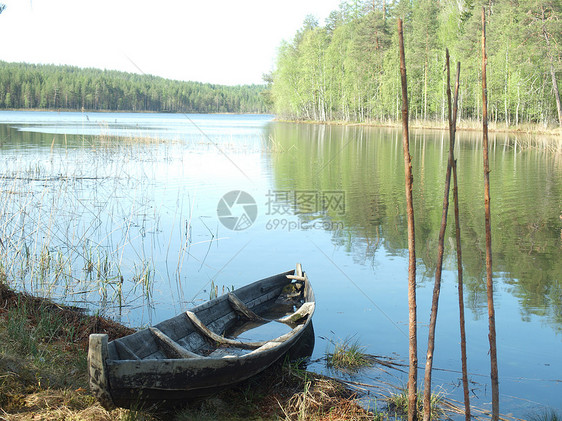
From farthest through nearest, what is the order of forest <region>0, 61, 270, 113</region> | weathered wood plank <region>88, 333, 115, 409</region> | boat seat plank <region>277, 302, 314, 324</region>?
forest <region>0, 61, 270, 113</region> < boat seat plank <region>277, 302, 314, 324</region> < weathered wood plank <region>88, 333, 115, 409</region>

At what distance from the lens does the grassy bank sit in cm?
334

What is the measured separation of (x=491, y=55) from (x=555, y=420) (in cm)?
3974

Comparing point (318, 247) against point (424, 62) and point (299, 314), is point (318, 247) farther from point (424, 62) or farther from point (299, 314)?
point (424, 62)

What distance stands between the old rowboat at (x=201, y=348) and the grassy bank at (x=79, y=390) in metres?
0.20

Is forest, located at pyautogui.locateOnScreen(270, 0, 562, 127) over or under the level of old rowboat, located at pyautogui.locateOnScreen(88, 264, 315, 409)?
over

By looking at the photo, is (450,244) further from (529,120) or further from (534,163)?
(529,120)

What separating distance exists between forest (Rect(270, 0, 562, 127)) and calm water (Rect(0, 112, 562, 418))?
14.9 m

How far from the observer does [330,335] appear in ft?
18.5

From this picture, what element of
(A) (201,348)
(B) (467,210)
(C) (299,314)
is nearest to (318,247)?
(C) (299,314)

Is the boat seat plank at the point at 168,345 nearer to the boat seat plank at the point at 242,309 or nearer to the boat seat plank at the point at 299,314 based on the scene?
the boat seat plank at the point at 242,309

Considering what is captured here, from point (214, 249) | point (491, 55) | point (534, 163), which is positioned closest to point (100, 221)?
point (214, 249)

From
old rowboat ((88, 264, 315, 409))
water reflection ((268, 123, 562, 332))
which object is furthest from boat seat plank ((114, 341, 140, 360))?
water reflection ((268, 123, 562, 332))

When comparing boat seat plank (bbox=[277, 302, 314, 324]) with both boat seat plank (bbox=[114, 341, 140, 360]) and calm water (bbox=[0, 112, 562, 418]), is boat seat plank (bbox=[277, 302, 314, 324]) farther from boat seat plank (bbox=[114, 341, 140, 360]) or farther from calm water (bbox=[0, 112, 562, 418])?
boat seat plank (bbox=[114, 341, 140, 360])

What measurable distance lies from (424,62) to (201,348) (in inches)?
1793
